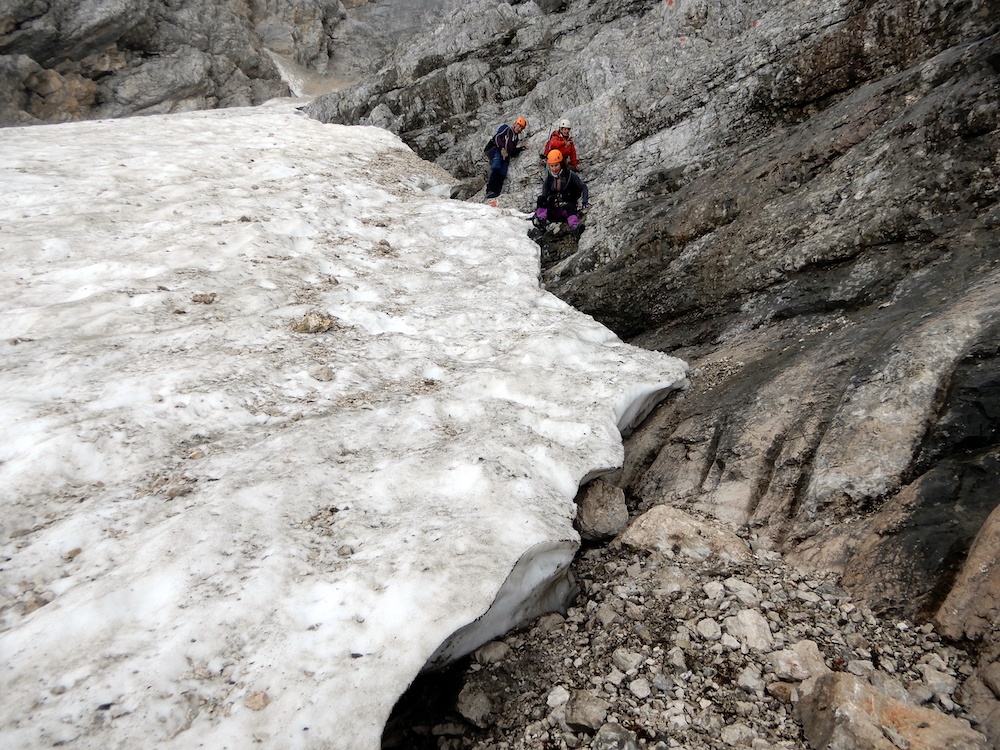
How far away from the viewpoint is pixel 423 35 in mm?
20766

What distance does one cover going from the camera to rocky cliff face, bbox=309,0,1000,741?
4270mm

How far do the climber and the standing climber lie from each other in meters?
2.47

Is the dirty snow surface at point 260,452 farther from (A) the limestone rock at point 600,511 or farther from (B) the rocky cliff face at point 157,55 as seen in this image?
(B) the rocky cliff face at point 157,55

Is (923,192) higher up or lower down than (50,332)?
higher up

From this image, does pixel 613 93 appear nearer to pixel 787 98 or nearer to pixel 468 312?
pixel 787 98

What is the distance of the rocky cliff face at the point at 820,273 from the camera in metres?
4.27

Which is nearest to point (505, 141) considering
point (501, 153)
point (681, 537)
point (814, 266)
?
point (501, 153)

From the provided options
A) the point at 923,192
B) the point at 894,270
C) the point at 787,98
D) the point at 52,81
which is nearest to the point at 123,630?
the point at 894,270

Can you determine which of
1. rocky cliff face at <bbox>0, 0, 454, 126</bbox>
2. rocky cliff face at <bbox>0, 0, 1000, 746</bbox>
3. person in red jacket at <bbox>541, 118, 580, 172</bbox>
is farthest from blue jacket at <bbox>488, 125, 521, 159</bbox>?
rocky cliff face at <bbox>0, 0, 454, 126</bbox>

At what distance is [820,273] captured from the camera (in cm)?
704

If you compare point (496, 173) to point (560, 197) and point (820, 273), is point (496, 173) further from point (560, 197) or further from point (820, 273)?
point (820, 273)

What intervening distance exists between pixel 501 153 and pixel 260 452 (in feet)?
36.3

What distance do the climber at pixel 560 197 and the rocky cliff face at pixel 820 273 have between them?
22.7 inches

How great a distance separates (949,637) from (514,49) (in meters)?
19.5
